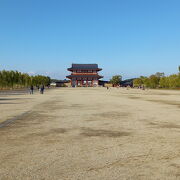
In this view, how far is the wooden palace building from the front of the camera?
4761 inches

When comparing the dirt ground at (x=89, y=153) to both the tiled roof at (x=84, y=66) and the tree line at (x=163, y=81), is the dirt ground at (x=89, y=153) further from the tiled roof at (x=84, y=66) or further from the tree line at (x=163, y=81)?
the tiled roof at (x=84, y=66)

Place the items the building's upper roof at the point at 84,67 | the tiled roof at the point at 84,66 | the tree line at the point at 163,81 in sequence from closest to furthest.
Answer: the tree line at the point at 163,81, the building's upper roof at the point at 84,67, the tiled roof at the point at 84,66

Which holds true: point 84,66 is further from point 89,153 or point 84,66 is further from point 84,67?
point 89,153

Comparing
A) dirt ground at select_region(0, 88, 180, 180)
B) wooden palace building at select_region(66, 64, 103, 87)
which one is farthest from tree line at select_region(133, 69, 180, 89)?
dirt ground at select_region(0, 88, 180, 180)

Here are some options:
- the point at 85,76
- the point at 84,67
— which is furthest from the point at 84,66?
the point at 85,76

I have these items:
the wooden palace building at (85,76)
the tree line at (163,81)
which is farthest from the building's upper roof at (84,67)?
the tree line at (163,81)

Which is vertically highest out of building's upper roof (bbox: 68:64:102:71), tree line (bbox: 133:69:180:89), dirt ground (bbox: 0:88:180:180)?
building's upper roof (bbox: 68:64:102:71)

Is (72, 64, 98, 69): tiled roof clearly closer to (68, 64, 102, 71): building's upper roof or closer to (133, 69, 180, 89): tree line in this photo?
(68, 64, 102, 71): building's upper roof

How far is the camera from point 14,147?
596 centimetres

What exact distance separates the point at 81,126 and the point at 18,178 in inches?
198

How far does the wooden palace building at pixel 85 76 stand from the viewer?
12094cm

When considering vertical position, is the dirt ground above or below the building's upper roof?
below

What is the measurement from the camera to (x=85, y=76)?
121188 mm

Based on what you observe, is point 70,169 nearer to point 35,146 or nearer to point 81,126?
point 35,146
